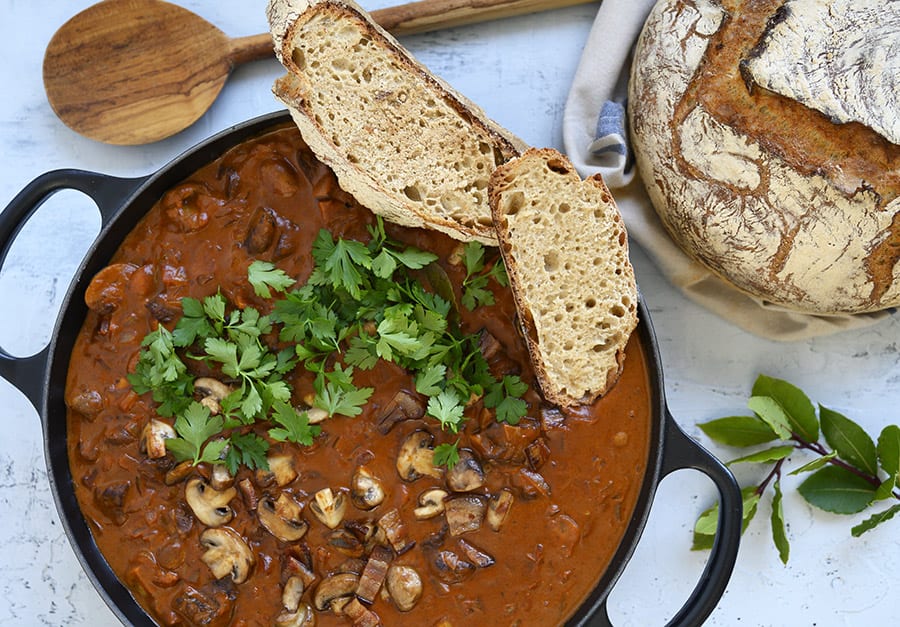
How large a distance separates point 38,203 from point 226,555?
4.20ft

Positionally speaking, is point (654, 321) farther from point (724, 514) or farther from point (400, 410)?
point (400, 410)

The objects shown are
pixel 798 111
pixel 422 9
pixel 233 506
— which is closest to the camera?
pixel 798 111

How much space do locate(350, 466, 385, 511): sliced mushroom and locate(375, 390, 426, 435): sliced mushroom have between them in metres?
0.14

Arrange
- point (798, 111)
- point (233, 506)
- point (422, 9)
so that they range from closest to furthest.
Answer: point (798, 111), point (233, 506), point (422, 9)

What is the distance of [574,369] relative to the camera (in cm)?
271

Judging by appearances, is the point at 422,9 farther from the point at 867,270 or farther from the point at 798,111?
the point at 867,270

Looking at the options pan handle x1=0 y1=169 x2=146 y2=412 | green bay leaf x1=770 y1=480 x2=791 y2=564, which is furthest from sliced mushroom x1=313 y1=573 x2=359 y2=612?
green bay leaf x1=770 y1=480 x2=791 y2=564

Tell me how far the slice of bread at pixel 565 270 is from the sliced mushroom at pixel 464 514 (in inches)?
15.9

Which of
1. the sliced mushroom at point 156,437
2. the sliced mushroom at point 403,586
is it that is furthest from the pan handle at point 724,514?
the sliced mushroom at point 156,437

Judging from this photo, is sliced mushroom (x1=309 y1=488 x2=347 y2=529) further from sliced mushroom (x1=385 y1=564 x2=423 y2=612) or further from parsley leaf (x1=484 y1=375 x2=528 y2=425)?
parsley leaf (x1=484 y1=375 x2=528 y2=425)

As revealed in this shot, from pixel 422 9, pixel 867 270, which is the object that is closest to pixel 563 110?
pixel 422 9

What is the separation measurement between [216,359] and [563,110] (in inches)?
60.1

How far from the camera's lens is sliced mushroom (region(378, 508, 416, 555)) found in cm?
273

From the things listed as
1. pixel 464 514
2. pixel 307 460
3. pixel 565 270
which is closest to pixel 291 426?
pixel 307 460
